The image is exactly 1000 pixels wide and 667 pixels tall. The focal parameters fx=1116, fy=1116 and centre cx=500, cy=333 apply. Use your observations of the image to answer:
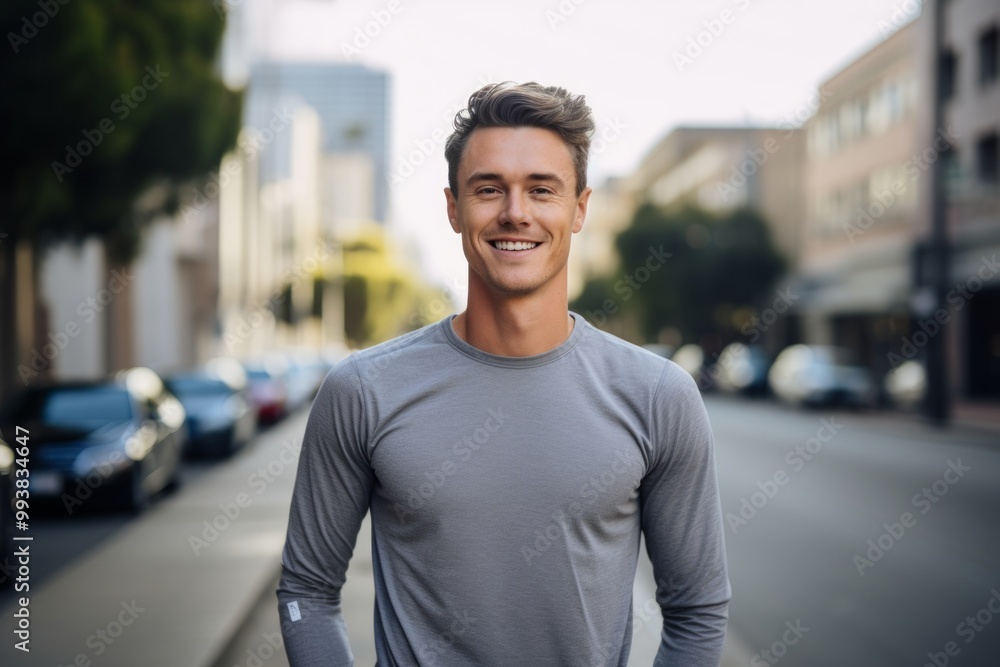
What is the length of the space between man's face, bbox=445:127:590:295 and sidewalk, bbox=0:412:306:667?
4.28 m

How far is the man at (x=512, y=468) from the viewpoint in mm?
2139

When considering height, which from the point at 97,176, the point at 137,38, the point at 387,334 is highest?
the point at 137,38

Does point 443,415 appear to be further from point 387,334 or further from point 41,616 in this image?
point 387,334

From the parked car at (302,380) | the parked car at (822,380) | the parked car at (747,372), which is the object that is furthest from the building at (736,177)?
the parked car at (302,380)

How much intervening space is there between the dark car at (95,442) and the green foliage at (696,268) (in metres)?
36.2

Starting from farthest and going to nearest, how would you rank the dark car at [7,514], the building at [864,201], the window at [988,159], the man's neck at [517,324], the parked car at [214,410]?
the building at [864,201], the window at [988,159], the parked car at [214,410], the dark car at [7,514], the man's neck at [517,324]

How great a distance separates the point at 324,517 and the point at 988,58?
3278 centimetres

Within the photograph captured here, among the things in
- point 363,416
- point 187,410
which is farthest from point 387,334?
point 363,416

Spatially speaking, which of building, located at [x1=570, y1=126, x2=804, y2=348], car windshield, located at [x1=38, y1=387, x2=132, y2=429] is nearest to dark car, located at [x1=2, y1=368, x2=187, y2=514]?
car windshield, located at [x1=38, y1=387, x2=132, y2=429]

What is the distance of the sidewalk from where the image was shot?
20.1 feet

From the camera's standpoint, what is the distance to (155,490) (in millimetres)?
13211

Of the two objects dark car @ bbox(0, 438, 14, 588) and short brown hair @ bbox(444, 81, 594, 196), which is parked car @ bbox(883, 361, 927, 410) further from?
short brown hair @ bbox(444, 81, 594, 196)

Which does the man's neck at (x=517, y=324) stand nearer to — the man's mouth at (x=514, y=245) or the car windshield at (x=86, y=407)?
the man's mouth at (x=514, y=245)

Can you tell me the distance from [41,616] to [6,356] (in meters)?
12.3
